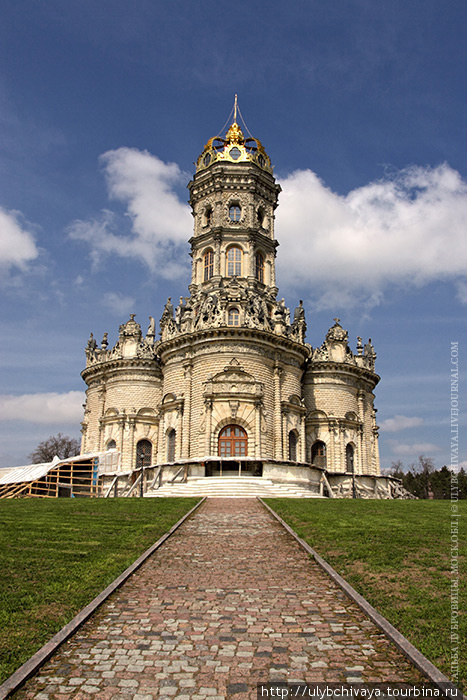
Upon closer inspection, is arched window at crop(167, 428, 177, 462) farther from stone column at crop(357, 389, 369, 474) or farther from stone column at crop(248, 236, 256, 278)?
stone column at crop(357, 389, 369, 474)

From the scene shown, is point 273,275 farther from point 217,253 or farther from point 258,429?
point 258,429

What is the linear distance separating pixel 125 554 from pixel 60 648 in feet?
15.4

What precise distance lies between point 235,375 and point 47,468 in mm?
14102

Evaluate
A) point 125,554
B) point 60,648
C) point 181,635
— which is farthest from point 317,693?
point 125,554

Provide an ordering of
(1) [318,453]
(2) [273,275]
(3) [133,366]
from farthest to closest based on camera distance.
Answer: (2) [273,275]
(3) [133,366]
(1) [318,453]

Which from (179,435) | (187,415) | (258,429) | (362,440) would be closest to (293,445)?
(258,429)

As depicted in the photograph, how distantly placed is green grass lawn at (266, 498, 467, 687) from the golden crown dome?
3778cm

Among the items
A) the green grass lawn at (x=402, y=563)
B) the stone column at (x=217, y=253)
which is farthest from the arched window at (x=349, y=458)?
the green grass lawn at (x=402, y=563)

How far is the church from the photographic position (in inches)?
1481

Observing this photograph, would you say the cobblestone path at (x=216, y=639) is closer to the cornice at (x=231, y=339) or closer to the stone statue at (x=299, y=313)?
the cornice at (x=231, y=339)

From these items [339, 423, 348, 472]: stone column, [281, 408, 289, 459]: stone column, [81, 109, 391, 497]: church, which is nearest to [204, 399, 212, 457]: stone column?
[81, 109, 391, 497]: church

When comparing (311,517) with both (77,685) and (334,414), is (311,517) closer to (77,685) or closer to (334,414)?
(77,685)

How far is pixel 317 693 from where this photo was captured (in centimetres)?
556

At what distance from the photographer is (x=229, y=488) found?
96.5 feet
